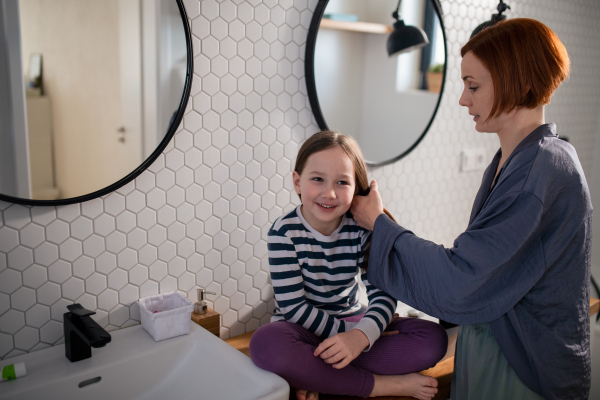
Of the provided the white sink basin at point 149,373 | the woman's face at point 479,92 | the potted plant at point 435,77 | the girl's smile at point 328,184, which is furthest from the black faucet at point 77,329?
the potted plant at point 435,77

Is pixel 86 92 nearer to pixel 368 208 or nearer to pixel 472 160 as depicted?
pixel 368 208

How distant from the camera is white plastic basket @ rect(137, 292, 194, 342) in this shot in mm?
1190

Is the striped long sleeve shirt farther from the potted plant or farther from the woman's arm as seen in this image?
the potted plant

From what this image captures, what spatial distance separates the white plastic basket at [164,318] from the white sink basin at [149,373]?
17 mm

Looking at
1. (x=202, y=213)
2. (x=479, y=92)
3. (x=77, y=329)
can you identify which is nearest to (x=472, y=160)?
(x=479, y=92)

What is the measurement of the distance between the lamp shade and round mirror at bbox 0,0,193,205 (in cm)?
72

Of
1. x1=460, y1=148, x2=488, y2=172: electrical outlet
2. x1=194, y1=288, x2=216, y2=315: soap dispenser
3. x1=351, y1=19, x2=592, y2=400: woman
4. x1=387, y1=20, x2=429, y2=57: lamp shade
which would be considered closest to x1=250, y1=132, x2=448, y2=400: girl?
x1=351, y1=19, x2=592, y2=400: woman

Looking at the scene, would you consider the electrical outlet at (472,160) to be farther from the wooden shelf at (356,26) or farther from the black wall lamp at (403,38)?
the wooden shelf at (356,26)

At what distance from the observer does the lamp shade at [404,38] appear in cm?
165

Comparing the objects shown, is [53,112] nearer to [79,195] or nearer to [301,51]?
[79,195]

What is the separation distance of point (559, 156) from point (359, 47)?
757 millimetres

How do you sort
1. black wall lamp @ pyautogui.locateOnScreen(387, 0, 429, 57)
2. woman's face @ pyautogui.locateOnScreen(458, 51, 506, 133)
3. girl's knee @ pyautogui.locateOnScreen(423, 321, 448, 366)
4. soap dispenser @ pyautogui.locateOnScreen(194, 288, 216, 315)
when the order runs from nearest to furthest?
1. woman's face @ pyautogui.locateOnScreen(458, 51, 506, 133)
2. girl's knee @ pyautogui.locateOnScreen(423, 321, 448, 366)
3. soap dispenser @ pyautogui.locateOnScreen(194, 288, 216, 315)
4. black wall lamp @ pyautogui.locateOnScreen(387, 0, 429, 57)

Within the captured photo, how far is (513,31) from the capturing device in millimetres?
1056

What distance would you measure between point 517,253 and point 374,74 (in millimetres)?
828
